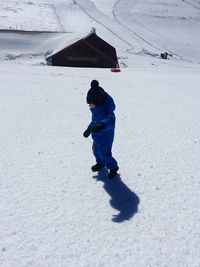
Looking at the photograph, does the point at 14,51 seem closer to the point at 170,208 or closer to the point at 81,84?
the point at 81,84

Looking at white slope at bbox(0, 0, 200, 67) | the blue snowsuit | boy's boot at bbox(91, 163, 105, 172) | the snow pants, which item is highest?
the blue snowsuit

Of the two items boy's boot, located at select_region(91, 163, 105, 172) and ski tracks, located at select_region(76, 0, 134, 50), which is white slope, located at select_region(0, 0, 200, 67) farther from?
boy's boot, located at select_region(91, 163, 105, 172)

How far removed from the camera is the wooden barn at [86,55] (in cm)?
3559

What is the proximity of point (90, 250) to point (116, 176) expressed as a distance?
2247 millimetres

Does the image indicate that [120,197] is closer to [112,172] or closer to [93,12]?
[112,172]

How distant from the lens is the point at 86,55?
37188 mm

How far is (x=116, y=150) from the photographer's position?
775cm

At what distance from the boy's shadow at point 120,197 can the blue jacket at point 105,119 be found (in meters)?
0.72

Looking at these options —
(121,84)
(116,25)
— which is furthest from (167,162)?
(116,25)

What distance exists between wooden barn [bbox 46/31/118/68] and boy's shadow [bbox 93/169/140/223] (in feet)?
99.9

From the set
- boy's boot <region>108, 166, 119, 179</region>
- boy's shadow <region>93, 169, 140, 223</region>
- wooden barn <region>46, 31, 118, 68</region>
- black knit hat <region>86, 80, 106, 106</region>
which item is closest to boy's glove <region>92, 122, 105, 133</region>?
black knit hat <region>86, 80, 106, 106</region>

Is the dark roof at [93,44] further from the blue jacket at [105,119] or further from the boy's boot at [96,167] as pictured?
the blue jacket at [105,119]

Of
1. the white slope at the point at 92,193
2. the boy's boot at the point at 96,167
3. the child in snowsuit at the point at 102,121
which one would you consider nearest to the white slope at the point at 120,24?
the white slope at the point at 92,193

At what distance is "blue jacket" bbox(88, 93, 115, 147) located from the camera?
18.9 ft
